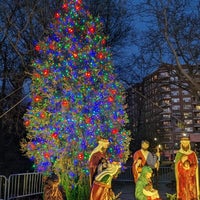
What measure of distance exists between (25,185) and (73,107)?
3.32 m

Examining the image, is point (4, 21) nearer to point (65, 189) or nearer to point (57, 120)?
point (57, 120)

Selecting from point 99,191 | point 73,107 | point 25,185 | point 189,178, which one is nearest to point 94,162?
point 99,191

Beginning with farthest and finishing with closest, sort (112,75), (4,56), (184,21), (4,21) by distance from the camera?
(4,56)
(4,21)
(184,21)
(112,75)

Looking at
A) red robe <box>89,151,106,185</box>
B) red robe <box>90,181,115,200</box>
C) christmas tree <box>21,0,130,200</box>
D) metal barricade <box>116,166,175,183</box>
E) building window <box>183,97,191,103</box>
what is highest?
building window <box>183,97,191,103</box>

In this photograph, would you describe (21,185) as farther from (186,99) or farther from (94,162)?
(186,99)

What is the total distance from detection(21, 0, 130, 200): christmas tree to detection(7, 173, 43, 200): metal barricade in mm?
746

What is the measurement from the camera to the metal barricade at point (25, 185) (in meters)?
11.3

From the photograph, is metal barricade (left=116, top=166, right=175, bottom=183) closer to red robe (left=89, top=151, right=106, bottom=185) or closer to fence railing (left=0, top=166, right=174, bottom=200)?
fence railing (left=0, top=166, right=174, bottom=200)

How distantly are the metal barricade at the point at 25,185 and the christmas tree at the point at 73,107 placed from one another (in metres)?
0.75

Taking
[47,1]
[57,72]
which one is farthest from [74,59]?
[47,1]

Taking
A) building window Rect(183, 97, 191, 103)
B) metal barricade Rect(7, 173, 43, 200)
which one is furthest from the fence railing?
building window Rect(183, 97, 191, 103)

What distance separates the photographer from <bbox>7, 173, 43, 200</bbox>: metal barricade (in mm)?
11297

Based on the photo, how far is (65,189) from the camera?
1116 centimetres

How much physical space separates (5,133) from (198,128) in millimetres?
81179
